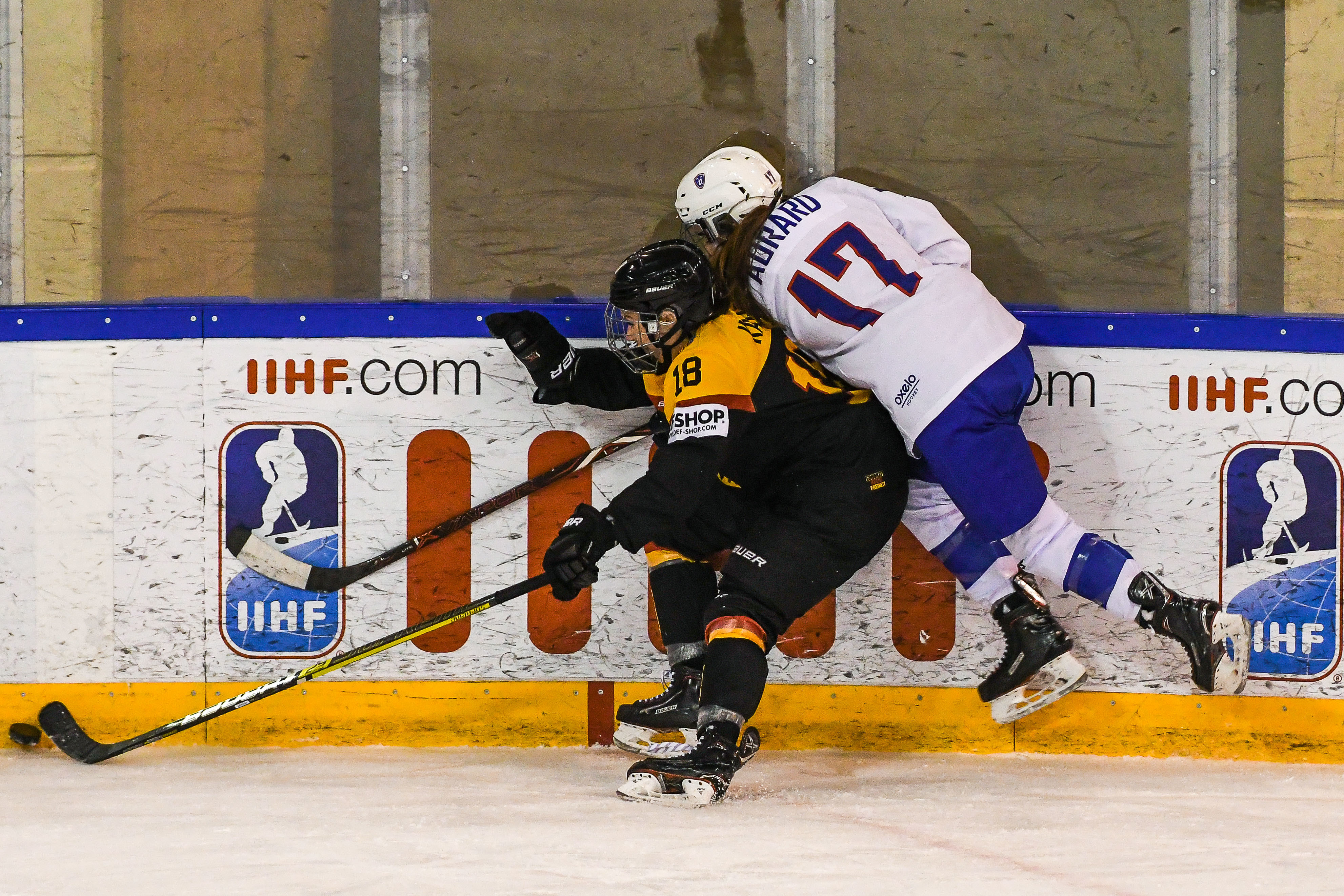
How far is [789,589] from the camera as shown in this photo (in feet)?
8.88

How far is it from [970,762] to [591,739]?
0.88 meters

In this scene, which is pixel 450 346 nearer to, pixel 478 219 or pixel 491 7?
pixel 478 219

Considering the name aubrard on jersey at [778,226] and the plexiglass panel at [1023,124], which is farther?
the plexiglass panel at [1023,124]

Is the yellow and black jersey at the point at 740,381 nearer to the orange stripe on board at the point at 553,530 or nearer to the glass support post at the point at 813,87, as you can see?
the orange stripe on board at the point at 553,530

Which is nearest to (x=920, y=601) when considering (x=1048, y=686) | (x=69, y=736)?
(x=1048, y=686)

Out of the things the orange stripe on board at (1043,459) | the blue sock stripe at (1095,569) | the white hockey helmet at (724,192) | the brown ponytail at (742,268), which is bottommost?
the blue sock stripe at (1095,569)

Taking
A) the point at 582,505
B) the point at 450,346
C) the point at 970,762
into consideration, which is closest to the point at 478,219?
the point at 450,346

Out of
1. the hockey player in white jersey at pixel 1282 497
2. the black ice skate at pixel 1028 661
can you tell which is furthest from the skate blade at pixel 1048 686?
the hockey player in white jersey at pixel 1282 497

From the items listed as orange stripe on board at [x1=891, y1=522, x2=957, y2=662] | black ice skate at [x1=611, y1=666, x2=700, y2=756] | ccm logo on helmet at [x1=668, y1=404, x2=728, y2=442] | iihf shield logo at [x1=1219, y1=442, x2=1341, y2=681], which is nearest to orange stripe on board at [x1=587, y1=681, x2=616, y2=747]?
black ice skate at [x1=611, y1=666, x2=700, y2=756]

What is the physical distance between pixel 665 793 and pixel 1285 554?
5.13 ft

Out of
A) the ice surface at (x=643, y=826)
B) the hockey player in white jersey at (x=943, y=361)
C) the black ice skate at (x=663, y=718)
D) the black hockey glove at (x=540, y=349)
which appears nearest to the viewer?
the ice surface at (x=643, y=826)

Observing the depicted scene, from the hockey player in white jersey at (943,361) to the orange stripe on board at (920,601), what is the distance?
0.19 metres

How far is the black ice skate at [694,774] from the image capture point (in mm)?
2520

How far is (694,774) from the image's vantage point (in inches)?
99.4
